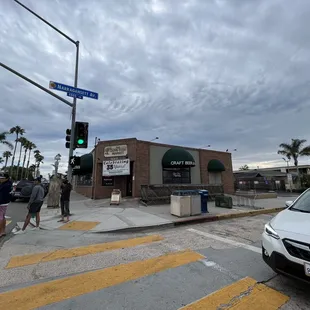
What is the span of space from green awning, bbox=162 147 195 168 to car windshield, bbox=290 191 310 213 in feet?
46.6

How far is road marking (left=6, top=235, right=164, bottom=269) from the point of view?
462 cm

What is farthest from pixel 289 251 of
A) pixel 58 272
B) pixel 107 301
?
pixel 58 272

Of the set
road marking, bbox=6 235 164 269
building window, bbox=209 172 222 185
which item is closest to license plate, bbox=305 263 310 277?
road marking, bbox=6 235 164 269

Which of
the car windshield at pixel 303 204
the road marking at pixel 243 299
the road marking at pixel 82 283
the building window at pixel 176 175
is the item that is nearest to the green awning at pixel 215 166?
the building window at pixel 176 175

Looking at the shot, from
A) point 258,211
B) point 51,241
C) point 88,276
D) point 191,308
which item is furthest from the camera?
point 258,211

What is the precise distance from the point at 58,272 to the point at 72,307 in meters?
1.37

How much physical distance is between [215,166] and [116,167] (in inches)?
429

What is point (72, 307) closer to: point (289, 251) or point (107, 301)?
point (107, 301)

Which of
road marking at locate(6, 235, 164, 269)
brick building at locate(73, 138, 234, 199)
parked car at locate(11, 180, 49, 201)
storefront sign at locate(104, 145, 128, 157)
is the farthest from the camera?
storefront sign at locate(104, 145, 128, 157)

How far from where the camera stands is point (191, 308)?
2869 millimetres

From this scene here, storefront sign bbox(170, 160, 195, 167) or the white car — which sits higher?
storefront sign bbox(170, 160, 195, 167)

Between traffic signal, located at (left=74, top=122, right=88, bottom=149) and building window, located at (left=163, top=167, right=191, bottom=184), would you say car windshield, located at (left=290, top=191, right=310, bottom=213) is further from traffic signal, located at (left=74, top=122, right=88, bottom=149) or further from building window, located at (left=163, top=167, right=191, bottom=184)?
building window, located at (left=163, top=167, right=191, bottom=184)

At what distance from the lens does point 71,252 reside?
17.2ft

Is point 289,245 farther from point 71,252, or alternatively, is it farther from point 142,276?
point 71,252
